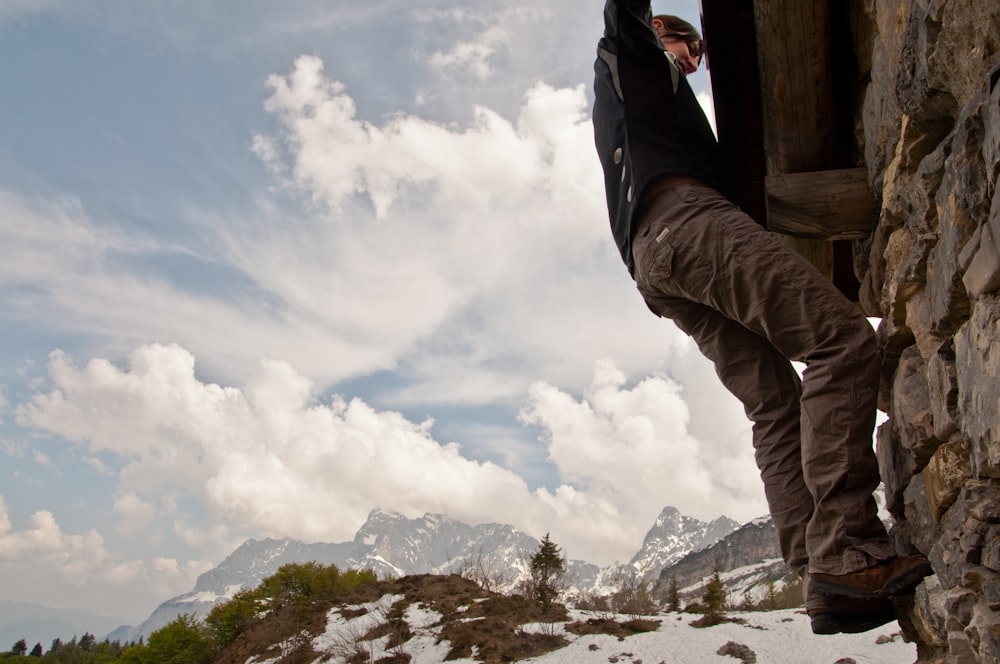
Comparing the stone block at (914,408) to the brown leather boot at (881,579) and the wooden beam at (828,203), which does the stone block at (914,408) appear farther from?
the wooden beam at (828,203)

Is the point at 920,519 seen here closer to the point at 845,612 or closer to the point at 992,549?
the point at 845,612

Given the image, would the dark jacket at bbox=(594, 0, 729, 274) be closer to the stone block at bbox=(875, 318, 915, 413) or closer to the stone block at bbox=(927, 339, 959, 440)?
the stone block at bbox=(875, 318, 915, 413)

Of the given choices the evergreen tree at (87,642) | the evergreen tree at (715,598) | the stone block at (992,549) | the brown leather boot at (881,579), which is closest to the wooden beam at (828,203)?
the brown leather boot at (881,579)

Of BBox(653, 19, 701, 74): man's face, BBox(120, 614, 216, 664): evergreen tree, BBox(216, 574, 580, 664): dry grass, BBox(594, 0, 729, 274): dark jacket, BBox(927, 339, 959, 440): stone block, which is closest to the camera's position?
BBox(927, 339, 959, 440): stone block

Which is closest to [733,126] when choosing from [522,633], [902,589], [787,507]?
[787,507]

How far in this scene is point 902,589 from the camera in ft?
5.58

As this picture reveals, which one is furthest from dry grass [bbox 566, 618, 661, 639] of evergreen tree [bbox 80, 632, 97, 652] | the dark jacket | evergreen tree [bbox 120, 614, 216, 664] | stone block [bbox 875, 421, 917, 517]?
evergreen tree [bbox 80, 632, 97, 652]

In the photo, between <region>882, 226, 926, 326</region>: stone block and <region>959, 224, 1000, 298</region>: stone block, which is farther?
<region>882, 226, 926, 326</region>: stone block

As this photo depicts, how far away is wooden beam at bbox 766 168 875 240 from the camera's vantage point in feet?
7.80

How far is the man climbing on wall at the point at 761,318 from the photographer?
5.76ft

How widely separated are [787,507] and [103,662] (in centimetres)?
6268

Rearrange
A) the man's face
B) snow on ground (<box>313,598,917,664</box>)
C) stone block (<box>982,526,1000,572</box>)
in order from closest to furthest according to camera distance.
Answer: stone block (<box>982,526,1000,572</box>) → the man's face → snow on ground (<box>313,598,917,664</box>)

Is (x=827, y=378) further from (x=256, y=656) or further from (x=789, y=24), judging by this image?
(x=256, y=656)

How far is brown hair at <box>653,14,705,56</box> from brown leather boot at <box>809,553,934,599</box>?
2208mm
